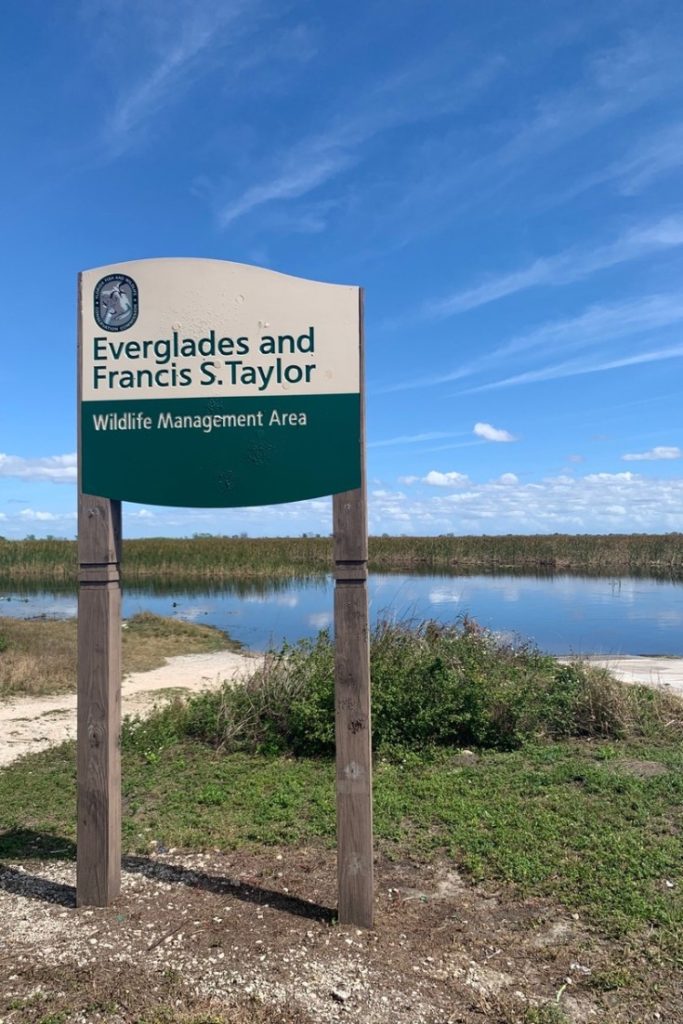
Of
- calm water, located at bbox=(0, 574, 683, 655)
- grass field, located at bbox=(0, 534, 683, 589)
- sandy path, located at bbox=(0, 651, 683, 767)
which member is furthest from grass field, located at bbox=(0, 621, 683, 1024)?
grass field, located at bbox=(0, 534, 683, 589)

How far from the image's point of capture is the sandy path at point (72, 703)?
7.64 m

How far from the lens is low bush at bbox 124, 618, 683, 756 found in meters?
6.71

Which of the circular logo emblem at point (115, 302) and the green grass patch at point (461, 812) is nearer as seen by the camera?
the circular logo emblem at point (115, 302)

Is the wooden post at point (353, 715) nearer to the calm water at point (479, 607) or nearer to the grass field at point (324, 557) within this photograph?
the calm water at point (479, 607)

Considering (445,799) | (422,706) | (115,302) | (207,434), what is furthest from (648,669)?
(115,302)

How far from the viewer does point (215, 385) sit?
3.78 metres

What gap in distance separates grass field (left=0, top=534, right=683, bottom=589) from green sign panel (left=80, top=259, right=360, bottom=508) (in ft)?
104

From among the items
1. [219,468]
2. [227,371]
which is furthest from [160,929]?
[227,371]

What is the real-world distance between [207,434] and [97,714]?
140 cm

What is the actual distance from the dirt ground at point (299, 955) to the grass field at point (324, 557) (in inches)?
1238

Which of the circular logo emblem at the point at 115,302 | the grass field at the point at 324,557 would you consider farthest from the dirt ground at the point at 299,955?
the grass field at the point at 324,557

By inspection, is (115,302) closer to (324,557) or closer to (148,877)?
(148,877)

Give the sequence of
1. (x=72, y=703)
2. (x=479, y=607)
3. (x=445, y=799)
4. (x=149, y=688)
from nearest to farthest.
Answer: (x=445, y=799) → (x=72, y=703) → (x=149, y=688) → (x=479, y=607)

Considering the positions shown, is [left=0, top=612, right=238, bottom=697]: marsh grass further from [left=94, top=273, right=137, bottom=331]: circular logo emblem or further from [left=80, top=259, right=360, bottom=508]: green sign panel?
[left=94, top=273, right=137, bottom=331]: circular logo emblem
